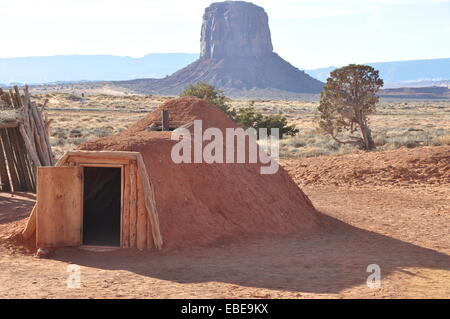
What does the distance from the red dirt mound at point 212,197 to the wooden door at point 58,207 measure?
0.64m

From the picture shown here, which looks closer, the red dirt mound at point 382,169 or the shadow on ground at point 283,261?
the shadow on ground at point 283,261

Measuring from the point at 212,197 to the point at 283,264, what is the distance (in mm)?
2068

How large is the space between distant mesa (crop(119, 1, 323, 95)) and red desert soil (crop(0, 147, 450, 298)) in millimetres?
85995

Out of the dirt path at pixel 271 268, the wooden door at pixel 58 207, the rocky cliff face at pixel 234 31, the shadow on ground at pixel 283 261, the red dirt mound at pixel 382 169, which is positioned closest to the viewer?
the dirt path at pixel 271 268

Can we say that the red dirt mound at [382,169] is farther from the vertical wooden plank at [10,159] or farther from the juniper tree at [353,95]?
the vertical wooden plank at [10,159]

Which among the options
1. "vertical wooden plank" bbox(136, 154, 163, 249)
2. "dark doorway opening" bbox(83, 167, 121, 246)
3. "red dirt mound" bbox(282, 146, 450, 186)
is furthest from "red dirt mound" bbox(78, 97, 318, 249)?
"red dirt mound" bbox(282, 146, 450, 186)

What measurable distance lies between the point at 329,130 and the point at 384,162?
5866mm

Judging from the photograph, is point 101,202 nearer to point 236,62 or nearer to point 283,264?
point 283,264

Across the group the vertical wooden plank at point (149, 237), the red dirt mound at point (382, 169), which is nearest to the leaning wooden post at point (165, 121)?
the vertical wooden plank at point (149, 237)

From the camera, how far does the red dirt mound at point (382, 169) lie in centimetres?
1688

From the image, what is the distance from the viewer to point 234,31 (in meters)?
123

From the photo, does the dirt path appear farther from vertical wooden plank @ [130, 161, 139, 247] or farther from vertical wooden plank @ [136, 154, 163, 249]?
vertical wooden plank @ [130, 161, 139, 247]

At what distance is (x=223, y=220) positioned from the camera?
1030cm
